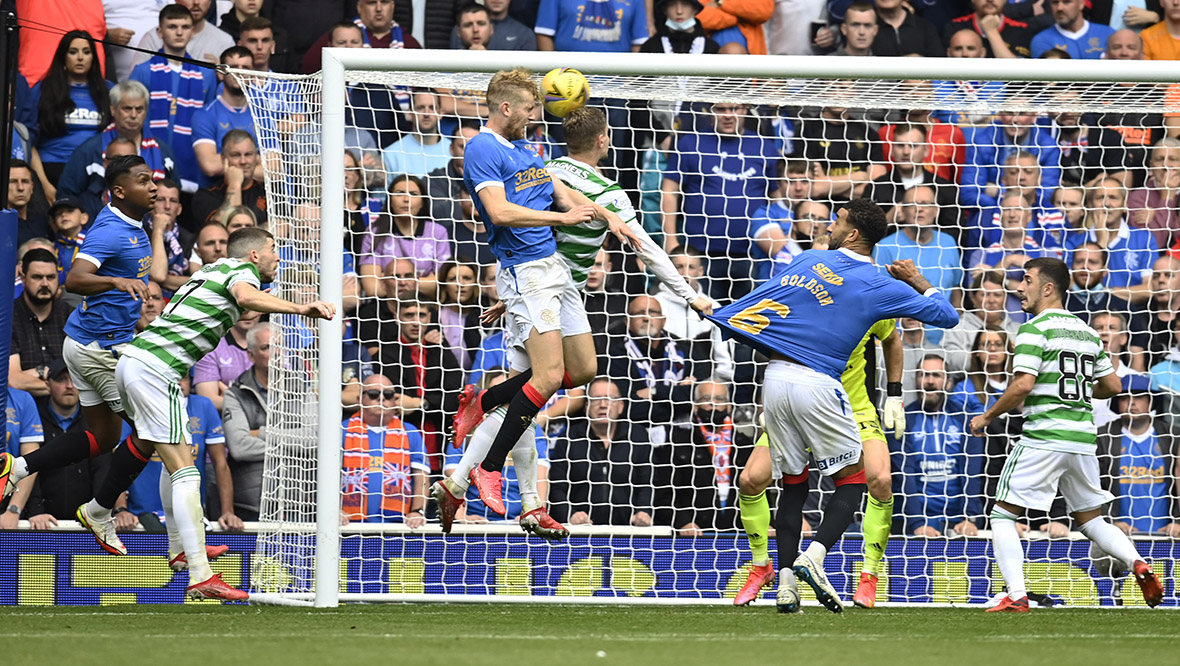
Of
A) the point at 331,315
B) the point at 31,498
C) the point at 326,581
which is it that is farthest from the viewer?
the point at 31,498

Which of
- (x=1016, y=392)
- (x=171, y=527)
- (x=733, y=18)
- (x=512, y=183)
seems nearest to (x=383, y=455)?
(x=171, y=527)

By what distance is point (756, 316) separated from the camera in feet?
23.4

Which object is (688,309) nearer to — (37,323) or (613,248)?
(613,248)

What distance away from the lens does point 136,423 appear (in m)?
7.19

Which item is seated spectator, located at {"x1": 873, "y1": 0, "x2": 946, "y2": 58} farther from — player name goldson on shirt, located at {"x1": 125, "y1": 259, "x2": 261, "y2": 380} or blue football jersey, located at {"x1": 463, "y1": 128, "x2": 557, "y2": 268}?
player name goldson on shirt, located at {"x1": 125, "y1": 259, "x2": 261, "y2": 380}

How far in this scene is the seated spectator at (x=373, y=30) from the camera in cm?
1067

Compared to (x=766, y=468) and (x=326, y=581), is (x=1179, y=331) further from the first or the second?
(x=326, y=581)

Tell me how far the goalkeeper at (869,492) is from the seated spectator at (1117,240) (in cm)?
336

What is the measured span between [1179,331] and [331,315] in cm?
617

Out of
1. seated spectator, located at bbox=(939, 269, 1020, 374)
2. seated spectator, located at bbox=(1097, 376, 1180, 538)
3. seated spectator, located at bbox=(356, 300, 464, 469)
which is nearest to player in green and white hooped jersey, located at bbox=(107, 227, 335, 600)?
seated spectator, located at bbox=(356, 300, 464, 469)

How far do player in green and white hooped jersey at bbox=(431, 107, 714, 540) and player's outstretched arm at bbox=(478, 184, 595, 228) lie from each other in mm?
297

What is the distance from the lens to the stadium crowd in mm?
9328

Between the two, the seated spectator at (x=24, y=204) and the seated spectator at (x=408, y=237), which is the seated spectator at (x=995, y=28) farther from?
the seated spectator at (x=24, y=204)

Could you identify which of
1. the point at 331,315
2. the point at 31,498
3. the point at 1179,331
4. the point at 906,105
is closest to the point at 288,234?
the point at 331,315
